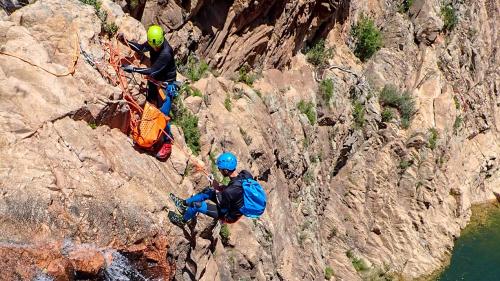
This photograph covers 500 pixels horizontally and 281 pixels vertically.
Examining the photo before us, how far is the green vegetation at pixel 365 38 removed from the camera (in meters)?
22.6

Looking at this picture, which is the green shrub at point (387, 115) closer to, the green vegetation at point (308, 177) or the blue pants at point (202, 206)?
the green vegetation at point (308, 177)

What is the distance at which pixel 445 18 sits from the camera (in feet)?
85.0

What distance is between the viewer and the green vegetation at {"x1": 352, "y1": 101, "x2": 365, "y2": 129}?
2105 centimetres

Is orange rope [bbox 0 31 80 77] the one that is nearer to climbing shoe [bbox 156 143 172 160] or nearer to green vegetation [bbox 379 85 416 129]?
climbing shoe [bbox 156 143 172 160]

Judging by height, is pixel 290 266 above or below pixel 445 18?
below

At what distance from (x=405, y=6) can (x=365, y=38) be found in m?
3.28

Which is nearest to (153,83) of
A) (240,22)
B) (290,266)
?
(240,22)

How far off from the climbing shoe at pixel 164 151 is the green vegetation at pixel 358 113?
37.3ft

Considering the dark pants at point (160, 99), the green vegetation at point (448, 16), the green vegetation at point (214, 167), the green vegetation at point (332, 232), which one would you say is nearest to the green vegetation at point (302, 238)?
the green vegetation at point (332, 232)

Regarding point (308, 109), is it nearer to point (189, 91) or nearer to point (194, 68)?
point (194, 68)

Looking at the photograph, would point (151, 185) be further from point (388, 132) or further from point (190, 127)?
point (388, 132)

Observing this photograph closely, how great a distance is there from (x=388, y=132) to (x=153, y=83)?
13286 mm

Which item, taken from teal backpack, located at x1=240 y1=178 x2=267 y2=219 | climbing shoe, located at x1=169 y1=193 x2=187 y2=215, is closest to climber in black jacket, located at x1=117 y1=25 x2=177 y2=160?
climbing shoe, located at x1=169 y1=193 x2=187 y2=215

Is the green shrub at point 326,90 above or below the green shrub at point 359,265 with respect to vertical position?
above
